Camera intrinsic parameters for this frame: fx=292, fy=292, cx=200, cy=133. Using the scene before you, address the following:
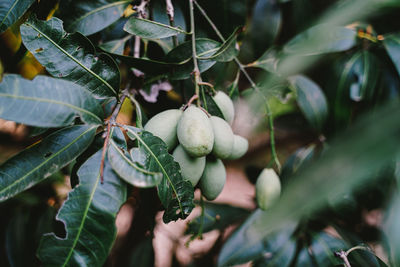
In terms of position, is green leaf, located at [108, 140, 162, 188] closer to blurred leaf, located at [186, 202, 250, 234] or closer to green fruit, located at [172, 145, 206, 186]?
green fruit, located at [172, 145, 206, 186]

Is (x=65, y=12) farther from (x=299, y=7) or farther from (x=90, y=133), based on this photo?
(x=299, y=7)

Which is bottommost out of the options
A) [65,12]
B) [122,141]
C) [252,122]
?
[252,122]

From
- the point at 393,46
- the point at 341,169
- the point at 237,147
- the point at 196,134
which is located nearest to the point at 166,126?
the point at 196,134

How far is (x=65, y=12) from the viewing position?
68 centimetres

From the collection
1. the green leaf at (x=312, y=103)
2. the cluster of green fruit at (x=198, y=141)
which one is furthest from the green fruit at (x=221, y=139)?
the green leaf at (x=312, y=103)

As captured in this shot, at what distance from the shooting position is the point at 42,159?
0.46 metres

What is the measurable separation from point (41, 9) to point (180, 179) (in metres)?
0.47

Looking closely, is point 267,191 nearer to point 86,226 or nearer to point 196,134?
point 196,134

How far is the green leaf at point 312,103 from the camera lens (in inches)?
39.8

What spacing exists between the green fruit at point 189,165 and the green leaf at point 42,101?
17 cm

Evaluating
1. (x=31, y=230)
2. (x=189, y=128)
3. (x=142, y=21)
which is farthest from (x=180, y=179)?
(x=31, y=230)

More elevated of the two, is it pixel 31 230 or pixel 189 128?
pixel 189 128

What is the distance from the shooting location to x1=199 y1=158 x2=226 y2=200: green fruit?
1.94 feet

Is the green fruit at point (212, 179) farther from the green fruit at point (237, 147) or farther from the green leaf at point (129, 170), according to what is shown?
the green leaf at point (129, 170)
